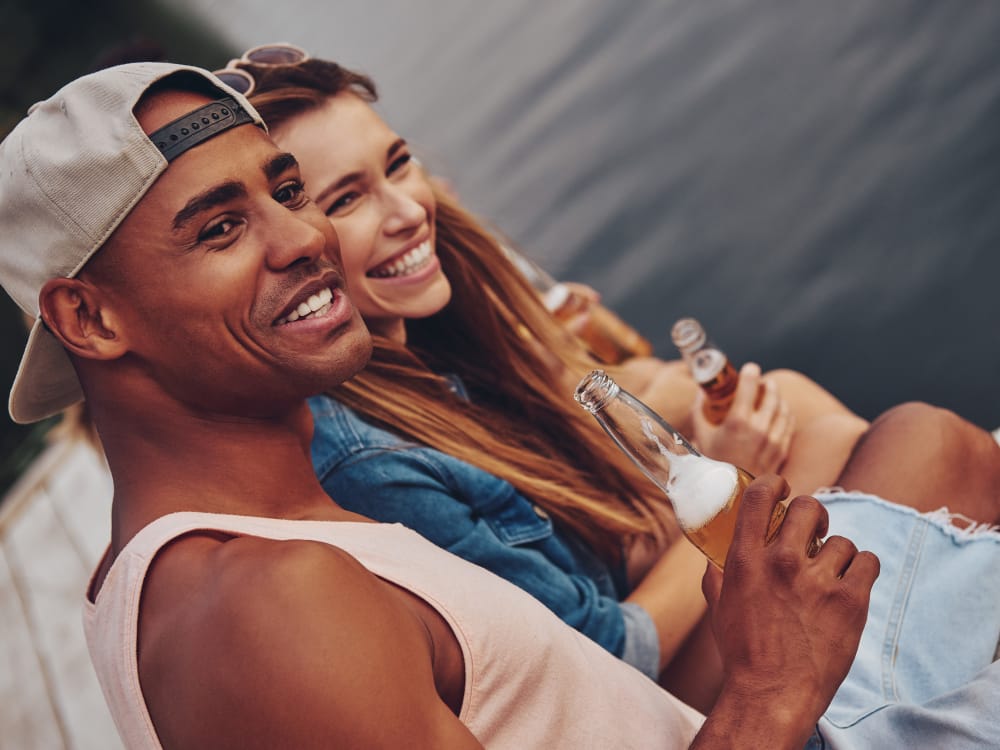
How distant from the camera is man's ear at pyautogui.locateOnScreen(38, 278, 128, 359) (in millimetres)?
1428

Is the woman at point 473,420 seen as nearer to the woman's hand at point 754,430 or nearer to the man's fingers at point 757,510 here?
the woman's hand at point 754,430

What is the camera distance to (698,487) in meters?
1.48

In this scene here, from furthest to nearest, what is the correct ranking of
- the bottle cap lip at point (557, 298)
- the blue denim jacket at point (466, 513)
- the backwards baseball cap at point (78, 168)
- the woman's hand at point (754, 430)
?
the bottle cap lip at point (557, 298)
the woman's hand at point (754, 430)
the blue denim jacket at point (466, 513)
the backwards baseball cap at point (78, 168)

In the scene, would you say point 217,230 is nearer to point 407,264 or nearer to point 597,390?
point 597,390

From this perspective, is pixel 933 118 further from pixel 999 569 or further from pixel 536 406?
pixel 999 569

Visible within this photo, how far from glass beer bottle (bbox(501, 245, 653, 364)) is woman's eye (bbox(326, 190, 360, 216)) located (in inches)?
45.0

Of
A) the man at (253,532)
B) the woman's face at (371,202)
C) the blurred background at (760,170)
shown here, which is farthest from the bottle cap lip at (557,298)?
the man at (253,532)

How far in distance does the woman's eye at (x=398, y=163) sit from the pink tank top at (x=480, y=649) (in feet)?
3.54

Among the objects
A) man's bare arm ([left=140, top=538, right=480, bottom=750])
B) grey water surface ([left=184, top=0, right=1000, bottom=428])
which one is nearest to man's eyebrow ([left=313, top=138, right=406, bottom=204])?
man's bare arm ([left=140, top=538, right=480, bottom=750])

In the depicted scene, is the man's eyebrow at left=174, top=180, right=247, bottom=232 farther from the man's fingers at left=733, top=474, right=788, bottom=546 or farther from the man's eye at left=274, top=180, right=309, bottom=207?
the man's fingers at left=733, top=474, right=788, bottom=546

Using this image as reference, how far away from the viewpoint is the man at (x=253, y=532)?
1082 millimetres

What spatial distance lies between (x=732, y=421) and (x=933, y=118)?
8.46 ft

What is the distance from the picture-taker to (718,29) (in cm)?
559

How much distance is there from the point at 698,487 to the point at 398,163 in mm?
1205
